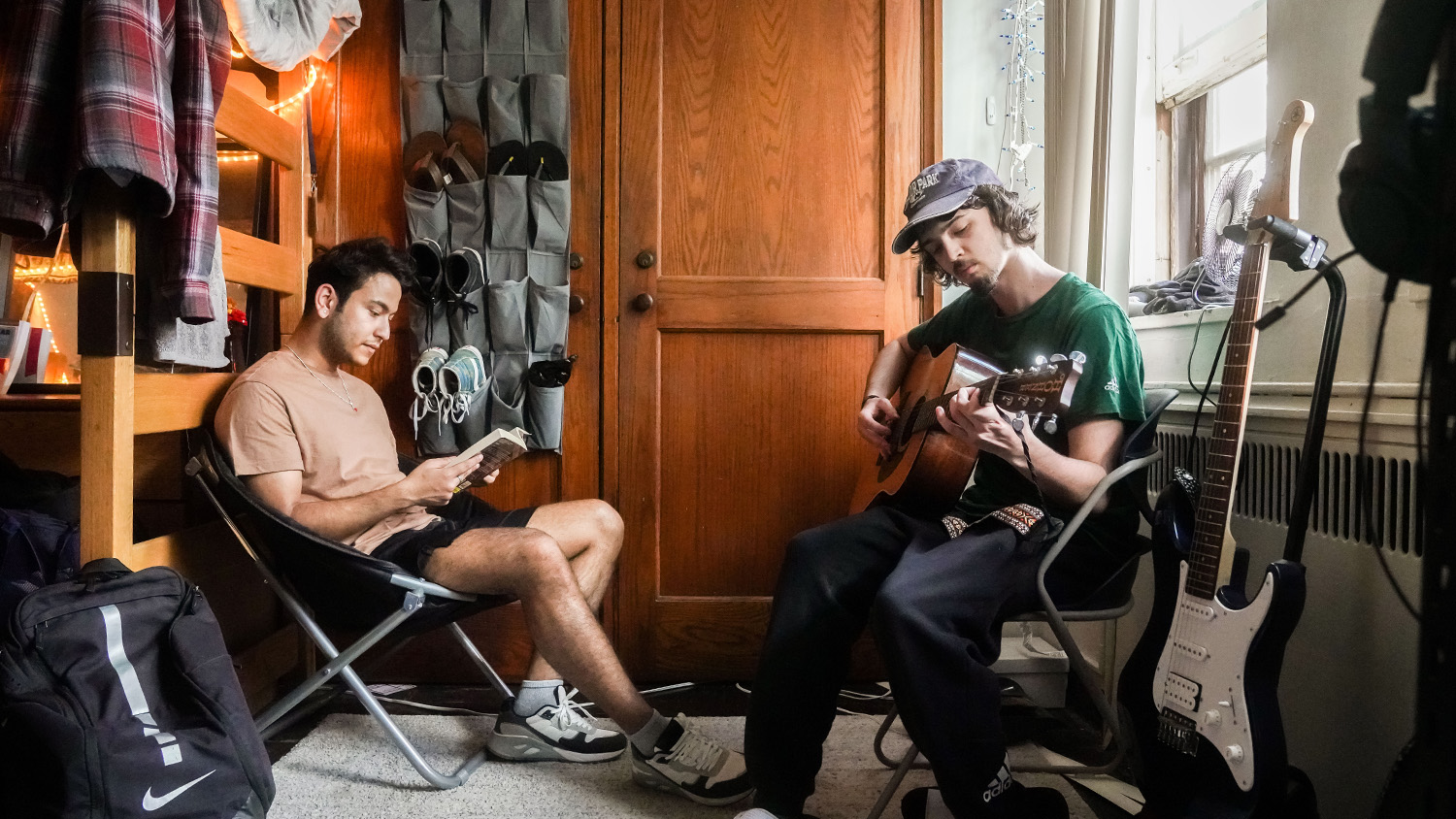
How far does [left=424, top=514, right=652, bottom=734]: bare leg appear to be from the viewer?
5.91 ft

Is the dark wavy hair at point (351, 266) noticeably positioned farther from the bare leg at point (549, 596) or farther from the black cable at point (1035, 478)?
the black cable at point (1035, 478)

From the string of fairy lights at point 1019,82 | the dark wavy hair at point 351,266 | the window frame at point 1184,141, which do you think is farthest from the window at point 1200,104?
the dark wavy hair at point 351,266

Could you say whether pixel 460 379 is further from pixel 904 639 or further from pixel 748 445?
pixel 904 639

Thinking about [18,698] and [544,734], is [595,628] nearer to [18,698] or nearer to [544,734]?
[544,734]

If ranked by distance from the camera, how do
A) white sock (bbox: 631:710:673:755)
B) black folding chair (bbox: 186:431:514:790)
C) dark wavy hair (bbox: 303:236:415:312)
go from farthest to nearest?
1. dark wavy hair (bbox: 303:236:415:312)
2. white sock (bbox: 631:710:673:755)
3. black folding chair (bbox: 186:431:514:790)

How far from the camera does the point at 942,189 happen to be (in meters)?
1.81

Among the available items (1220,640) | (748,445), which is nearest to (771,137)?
(748,445)

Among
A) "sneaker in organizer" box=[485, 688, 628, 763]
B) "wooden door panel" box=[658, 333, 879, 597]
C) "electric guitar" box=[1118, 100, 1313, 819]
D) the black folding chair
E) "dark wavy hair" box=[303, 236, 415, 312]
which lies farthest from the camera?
"wooden door panel" box=[658, 333, 879, 597]

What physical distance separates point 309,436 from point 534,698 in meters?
0.76

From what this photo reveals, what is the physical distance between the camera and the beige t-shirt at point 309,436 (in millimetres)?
1789

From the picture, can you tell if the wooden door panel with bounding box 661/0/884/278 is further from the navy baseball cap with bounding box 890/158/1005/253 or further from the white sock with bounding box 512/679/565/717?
the white sock with bounding box 512/679/565/717

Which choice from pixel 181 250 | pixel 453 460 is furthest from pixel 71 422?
pixel 453 460

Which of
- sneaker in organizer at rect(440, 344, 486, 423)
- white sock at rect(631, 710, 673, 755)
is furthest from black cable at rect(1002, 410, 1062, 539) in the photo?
sneaker in organizer at rect(440, 344, 486, 423)

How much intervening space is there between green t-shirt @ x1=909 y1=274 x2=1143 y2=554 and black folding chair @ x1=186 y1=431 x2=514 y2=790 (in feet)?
3.51
